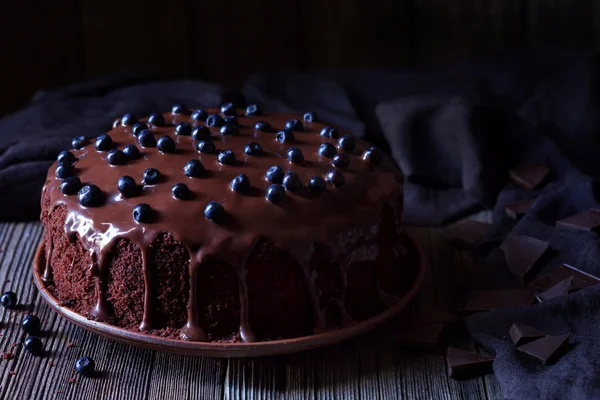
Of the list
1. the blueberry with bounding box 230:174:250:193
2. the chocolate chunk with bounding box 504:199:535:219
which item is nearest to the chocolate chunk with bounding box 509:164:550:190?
the chocolate chunk with bounding box 504:199:535:219

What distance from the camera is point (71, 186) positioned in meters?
1.71

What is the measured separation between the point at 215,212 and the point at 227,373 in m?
0.33

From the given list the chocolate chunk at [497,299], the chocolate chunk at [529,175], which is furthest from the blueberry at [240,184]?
the chocolate chunk at [529,175]

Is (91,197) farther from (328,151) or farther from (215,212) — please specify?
(328,151)

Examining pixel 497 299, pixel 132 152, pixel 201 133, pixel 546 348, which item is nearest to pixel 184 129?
pixel 201 133

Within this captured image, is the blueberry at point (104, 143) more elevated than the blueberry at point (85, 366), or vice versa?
the blueberry at point (104, 143)

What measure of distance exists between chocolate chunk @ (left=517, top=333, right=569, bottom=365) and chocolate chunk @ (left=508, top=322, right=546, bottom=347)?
0.02 m

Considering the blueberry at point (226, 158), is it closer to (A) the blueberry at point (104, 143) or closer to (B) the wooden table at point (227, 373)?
(A) the blueberry at point (104, 143)

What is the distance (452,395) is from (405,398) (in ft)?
0.30

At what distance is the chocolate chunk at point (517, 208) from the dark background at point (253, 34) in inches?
39.9

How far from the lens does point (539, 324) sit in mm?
1749

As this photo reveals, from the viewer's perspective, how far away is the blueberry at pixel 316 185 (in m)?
1.66

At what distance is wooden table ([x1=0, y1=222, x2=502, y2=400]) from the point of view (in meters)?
1.61

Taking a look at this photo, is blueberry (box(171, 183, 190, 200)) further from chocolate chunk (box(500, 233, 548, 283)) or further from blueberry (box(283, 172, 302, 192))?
chocolate chunk (box(500, 233, 548, 283))
